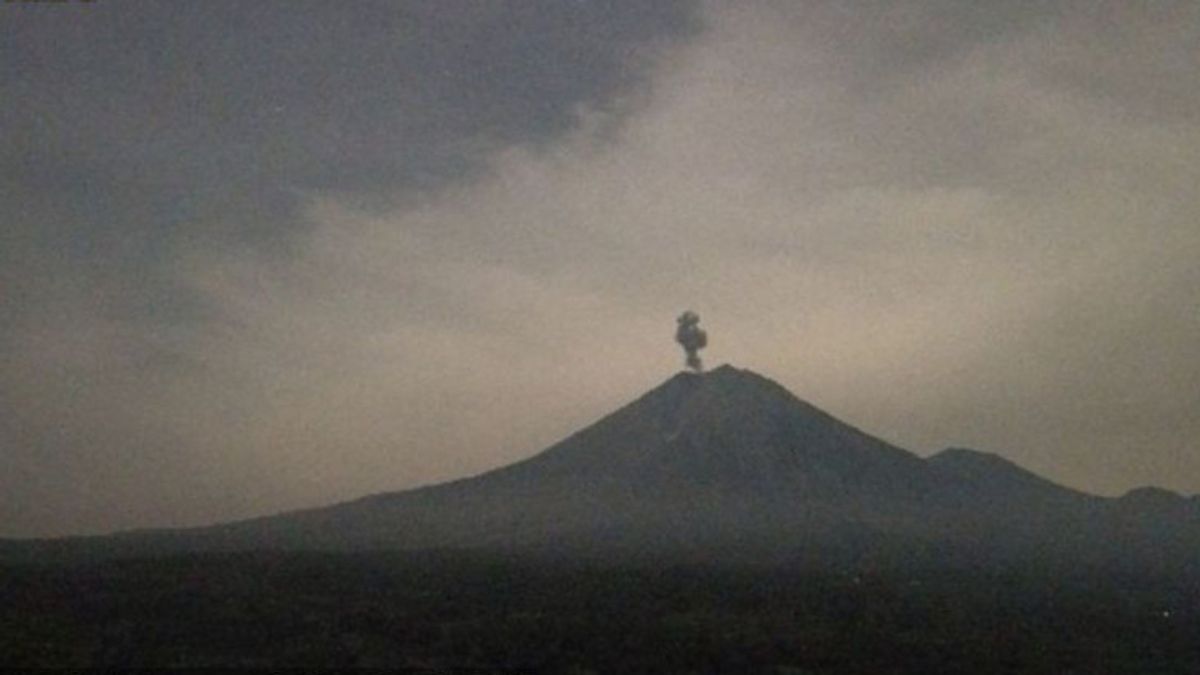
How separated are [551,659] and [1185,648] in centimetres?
3834

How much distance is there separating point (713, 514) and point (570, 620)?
96032 mm

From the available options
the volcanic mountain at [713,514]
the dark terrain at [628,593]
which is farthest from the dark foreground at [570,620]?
the volcanic mountain at [713,514]

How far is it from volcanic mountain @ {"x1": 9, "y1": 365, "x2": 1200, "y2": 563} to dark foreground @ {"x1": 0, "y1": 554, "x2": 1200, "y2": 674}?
28.5 metres

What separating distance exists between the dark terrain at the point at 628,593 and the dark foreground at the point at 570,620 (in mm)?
258

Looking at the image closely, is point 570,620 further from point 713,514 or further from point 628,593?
point 713,514

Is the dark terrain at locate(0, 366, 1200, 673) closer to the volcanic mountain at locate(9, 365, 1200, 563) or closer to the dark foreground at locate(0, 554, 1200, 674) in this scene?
the dark foreground at locate(0, 554, 1200, 674)

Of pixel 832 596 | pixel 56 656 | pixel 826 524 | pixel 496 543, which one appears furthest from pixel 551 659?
pixel 826 524

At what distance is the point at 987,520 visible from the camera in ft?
547

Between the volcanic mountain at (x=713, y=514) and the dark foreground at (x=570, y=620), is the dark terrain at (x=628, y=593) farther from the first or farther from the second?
the volcanic mountain at (x=713, y=514)

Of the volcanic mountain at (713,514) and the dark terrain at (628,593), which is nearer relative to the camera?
the dark terrain at (628,593)

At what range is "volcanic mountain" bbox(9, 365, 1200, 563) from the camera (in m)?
123

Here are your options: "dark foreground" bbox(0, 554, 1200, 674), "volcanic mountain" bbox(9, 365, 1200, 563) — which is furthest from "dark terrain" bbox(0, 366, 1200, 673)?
"volcanic mountain" bbox(9, 365, 1200, 563)

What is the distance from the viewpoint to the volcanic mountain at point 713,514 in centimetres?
12262

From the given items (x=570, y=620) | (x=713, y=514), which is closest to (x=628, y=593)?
(x=570, y=620)
